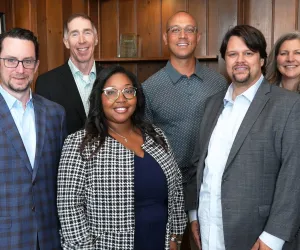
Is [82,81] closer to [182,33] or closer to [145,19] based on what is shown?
[182,33]

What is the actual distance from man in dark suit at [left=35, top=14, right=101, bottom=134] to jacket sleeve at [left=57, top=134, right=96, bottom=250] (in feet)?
2.16

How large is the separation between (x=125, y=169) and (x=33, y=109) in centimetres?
52

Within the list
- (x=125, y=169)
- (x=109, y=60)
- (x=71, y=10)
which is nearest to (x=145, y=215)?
(x=125, y=169)

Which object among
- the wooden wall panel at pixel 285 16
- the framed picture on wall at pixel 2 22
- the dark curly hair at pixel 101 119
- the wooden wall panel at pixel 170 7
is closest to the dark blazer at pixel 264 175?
the dark curly hair at pixel 101 119

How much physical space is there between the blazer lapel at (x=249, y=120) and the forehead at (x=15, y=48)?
3.33ft

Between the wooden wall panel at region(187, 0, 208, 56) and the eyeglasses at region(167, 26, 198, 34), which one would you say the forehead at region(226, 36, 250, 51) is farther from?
the wooden wall panel at region(187, 0, 208, 56)

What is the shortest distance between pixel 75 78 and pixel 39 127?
74 cm

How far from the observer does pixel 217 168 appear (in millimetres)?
1849

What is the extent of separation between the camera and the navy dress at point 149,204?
185 cm

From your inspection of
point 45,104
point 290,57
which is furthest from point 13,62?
point 290,57

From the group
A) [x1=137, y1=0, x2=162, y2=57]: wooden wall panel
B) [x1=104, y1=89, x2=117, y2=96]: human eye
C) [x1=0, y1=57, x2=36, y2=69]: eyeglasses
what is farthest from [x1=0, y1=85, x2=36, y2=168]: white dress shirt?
[x1=137, y1=0, x2=162, y2=57]: wooden wall panel

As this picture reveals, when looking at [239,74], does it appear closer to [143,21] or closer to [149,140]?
[149,140]

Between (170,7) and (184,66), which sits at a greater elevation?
(170,7)

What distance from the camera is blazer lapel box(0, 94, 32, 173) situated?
1.73 m
